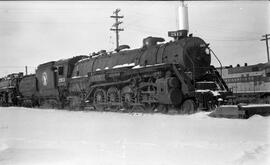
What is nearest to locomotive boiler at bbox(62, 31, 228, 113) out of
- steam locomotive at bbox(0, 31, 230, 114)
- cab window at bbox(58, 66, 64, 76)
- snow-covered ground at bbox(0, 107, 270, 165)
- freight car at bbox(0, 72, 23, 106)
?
steam locomotive at bbox(0, 31, 230, 114)

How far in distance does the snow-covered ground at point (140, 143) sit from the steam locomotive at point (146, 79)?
3.87 m

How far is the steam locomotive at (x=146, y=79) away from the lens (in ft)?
41.7

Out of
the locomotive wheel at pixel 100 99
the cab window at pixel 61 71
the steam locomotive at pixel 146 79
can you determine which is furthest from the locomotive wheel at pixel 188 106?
→ the cab window at pixel 61 71

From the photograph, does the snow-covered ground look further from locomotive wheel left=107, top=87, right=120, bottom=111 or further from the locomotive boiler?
locomotive wheel left=107, top=87, right=120, bottom=111

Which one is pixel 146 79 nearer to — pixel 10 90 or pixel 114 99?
pixel 114 99

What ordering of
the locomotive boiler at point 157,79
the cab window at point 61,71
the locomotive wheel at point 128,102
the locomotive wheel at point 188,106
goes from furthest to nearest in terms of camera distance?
the cab window at point 61,71
the locomotive wheel at point 128,102
the locomotive boiler at point 157,79
the locomotive wheel at point 188,106

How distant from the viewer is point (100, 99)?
16.6 meters

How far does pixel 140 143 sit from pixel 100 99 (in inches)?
405

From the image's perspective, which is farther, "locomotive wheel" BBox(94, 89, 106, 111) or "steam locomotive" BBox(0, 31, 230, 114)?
"locomotive wheel" BBox(94, 89, 106, 111)

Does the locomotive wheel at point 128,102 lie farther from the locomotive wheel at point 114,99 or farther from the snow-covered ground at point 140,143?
the snow-covered ground at point 140,143

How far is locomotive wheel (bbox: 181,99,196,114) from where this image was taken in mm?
12263

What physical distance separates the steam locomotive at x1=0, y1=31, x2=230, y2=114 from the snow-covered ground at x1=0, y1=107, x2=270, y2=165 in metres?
3.87

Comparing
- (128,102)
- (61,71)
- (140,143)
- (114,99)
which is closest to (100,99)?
(114,99)

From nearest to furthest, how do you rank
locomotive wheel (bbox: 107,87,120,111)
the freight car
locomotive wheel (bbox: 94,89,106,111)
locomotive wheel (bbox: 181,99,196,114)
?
locomotive wheel (bbox: 181,99,196,114) → locomotive wheel (bbox: 107,87,120,111) → locomotive wheel (bbox: 94,89,106,111) → the freight car
